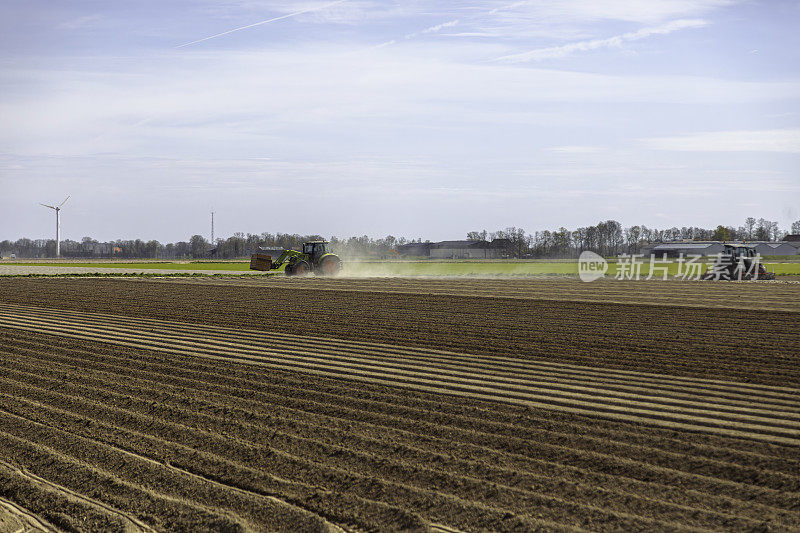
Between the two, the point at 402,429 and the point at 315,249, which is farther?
the point at 315,249

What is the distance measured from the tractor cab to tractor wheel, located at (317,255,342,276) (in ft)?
1.33

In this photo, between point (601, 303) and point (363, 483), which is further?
point (601, 303)

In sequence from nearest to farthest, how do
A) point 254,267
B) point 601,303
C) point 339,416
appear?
point 339,416 < point 601,303 < point 254,267

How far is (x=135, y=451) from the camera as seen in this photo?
714cm

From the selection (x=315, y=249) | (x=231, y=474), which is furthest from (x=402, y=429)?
(x=315, y=249)

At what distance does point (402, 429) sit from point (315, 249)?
3234 cm

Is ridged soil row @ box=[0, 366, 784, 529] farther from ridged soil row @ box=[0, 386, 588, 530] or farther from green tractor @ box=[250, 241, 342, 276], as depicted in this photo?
green tractor @ box=[250, 241, 342, 276]

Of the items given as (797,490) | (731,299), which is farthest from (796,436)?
(731,299)

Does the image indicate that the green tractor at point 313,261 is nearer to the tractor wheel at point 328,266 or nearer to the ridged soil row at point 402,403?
the tractor wheel at point 328,266

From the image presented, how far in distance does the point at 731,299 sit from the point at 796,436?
18184 millimetres

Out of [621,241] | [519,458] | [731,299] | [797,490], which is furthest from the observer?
[621,241]

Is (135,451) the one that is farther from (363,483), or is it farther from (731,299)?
(731,299)

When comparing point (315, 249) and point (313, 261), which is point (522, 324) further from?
point (315, 249)

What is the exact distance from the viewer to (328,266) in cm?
3931
